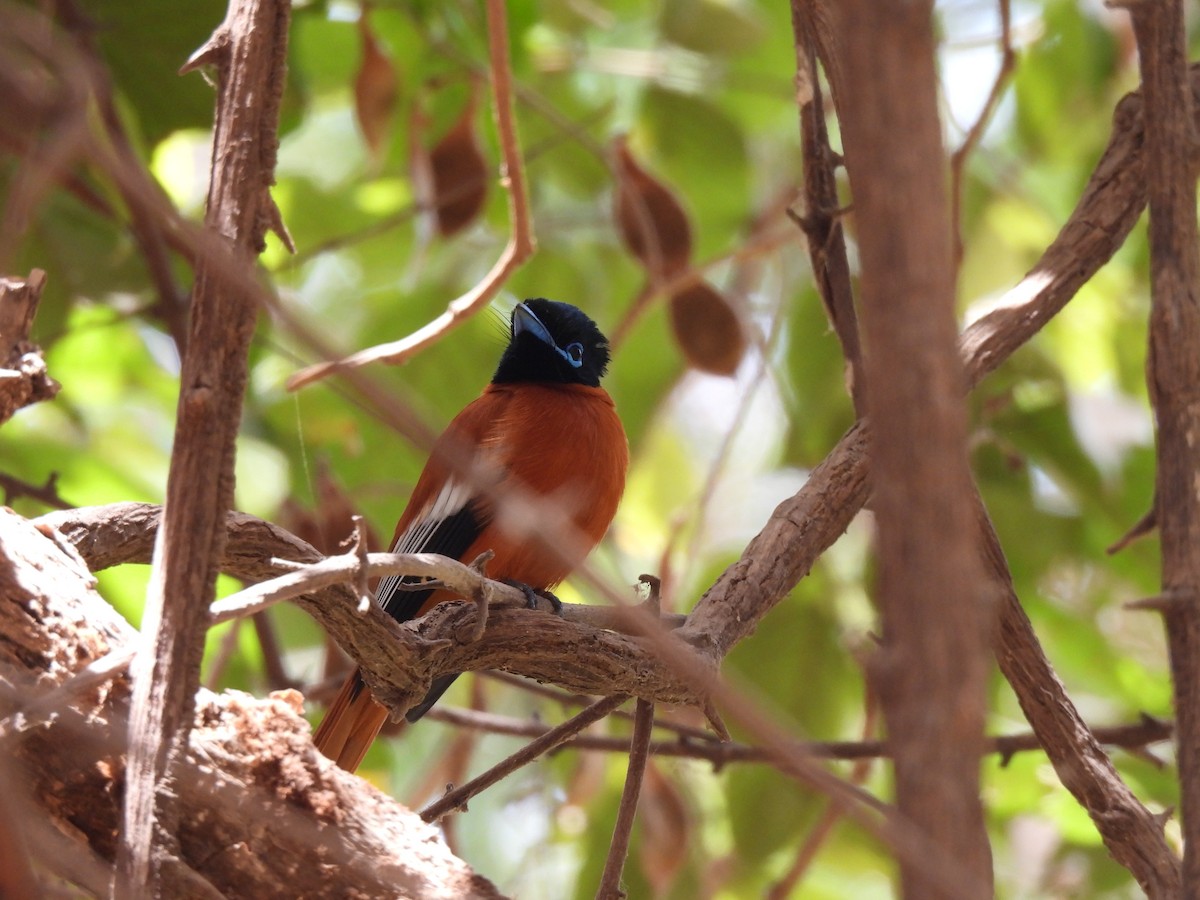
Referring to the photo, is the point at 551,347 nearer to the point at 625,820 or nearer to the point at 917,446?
the point at 625,820

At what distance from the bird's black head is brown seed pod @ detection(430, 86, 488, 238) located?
45 cm

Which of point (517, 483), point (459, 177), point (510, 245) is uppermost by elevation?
point (459, 177)

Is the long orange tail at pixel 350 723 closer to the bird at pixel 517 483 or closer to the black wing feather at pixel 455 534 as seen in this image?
the bird at pixel 517 483

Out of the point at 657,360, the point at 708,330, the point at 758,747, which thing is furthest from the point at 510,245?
the point at 657,360

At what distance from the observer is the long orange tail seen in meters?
2.91

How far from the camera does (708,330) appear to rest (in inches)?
138

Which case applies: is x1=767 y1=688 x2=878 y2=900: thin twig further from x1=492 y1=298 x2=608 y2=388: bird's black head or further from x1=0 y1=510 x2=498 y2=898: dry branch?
x1=0 y1=510 x2=498 y2=898: dry branch

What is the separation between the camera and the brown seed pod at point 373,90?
3.97 meters

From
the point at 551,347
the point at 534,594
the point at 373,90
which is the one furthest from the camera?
the point at 551,347

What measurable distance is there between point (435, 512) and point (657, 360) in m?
1.71

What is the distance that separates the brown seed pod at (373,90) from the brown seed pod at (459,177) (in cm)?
37

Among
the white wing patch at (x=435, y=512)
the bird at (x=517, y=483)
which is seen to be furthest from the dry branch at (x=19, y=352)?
the white wing patch at (x=435, y=512)

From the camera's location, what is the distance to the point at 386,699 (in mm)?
2002

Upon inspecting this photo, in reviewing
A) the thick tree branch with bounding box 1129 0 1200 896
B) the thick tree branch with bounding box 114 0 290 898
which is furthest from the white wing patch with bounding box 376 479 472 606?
the thick tree branch with bounding box 114 0 290 898
